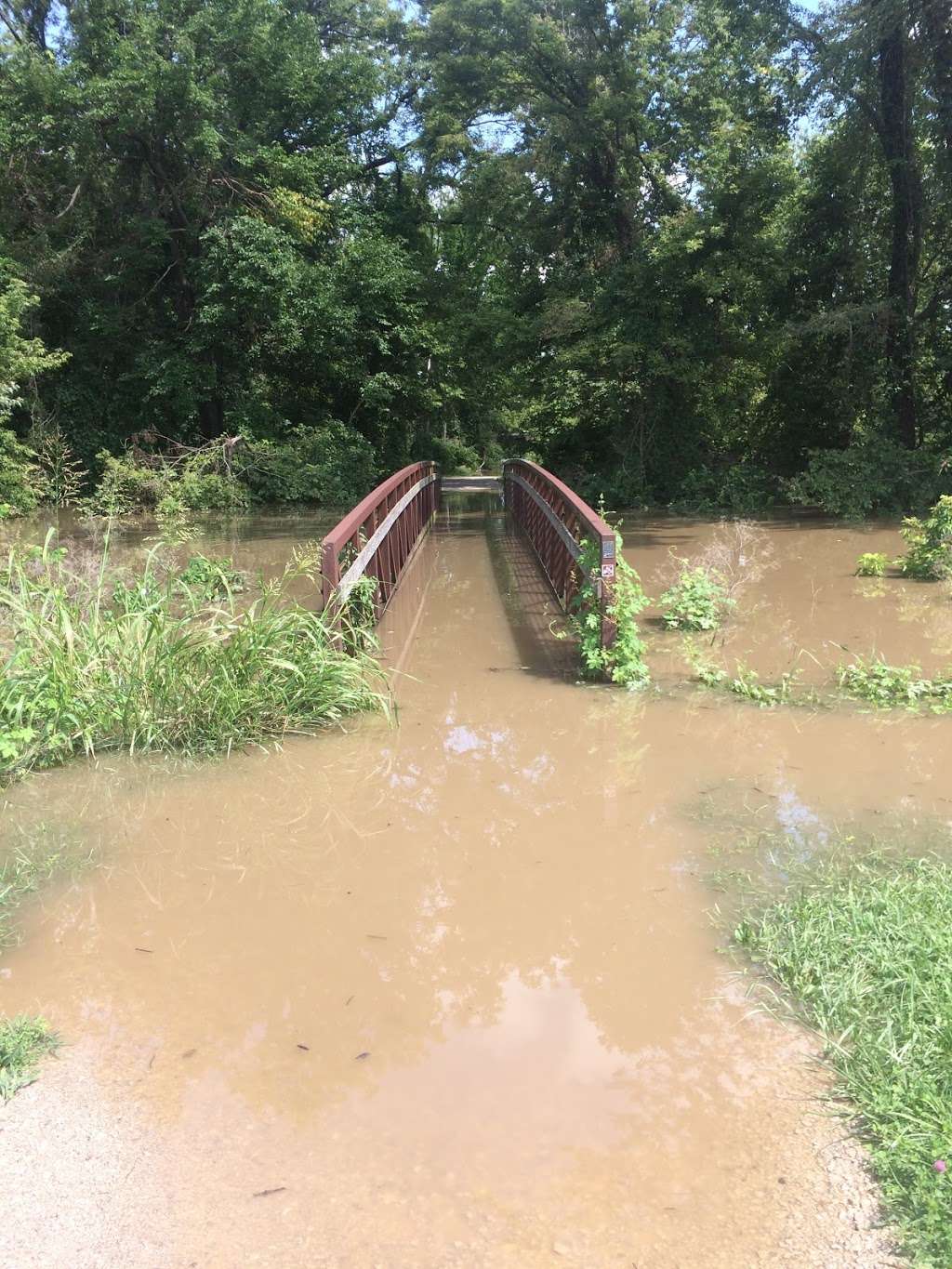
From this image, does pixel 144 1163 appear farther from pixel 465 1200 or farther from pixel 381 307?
pixel 381 307

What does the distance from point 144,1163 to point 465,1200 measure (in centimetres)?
89

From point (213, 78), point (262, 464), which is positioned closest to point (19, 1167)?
point (262, 464)

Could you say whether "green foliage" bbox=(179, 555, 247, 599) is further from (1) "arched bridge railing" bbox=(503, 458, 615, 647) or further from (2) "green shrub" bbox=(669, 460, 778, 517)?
(2) "green shrub" bbox=(669, 460, 778, 517)

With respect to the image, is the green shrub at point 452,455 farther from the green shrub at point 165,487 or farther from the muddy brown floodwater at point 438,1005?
the muddy brown floodwater at point 438,1005

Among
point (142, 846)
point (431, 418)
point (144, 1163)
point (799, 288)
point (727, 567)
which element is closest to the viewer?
point (144, 1163)

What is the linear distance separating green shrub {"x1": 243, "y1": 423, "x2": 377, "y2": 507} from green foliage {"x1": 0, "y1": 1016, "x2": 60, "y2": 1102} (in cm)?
1729

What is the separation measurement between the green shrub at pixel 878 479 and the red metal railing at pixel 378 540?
286 inches

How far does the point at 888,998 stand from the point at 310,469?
18.5 m

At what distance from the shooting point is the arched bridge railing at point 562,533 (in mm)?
7277

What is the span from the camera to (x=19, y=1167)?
8.56 ft

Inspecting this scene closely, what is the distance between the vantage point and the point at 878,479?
55.6 feet

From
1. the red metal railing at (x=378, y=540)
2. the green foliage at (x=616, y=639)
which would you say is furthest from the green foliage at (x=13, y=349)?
the green foliage at (x=616, y=639)

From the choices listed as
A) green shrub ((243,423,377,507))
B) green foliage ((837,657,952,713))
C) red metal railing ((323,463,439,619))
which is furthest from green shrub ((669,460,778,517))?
green foliage ((837,657,952,713))

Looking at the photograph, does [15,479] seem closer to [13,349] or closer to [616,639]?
[13,349]
